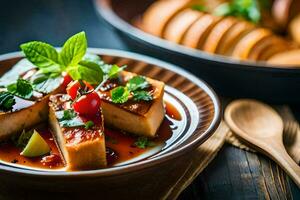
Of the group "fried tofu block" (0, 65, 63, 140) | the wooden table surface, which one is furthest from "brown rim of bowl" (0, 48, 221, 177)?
A: "fried tofu block" (0, 65, 63, 140)

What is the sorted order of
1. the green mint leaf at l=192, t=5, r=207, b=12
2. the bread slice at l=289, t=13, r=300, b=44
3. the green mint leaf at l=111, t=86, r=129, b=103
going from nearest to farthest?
the green mint leaf at l=111, t=86, r=129, b=103 → the bread slice at l=289, t=13, r=300, b=44 → the green mint leaf at l=192, t=5, r=207, b=12

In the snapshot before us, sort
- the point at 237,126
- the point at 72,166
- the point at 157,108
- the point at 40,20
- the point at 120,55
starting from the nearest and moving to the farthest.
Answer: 1. the point at 72,166
2. the point at 157,108
3. the point at 237,126
4. the point at 120,55
5. the point at 40,20

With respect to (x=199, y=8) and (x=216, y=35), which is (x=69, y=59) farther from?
(x=199, y=8)

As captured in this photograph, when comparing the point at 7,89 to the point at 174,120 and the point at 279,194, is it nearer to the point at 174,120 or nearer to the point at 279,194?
the point at 174,120

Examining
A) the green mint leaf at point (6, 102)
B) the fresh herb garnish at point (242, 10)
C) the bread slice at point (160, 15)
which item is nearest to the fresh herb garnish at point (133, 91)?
the green mint leaf at point (6, 102)

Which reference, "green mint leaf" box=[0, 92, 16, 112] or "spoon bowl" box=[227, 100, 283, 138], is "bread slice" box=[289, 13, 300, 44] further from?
"green mint leaf" box=[0, 92, 16, 112]

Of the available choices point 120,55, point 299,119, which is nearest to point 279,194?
point 299,119

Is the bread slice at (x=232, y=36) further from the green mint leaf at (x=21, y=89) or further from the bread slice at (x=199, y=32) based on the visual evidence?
the green mint leaf at (x=21, y=89)

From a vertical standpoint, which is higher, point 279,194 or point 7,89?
point 7,89
